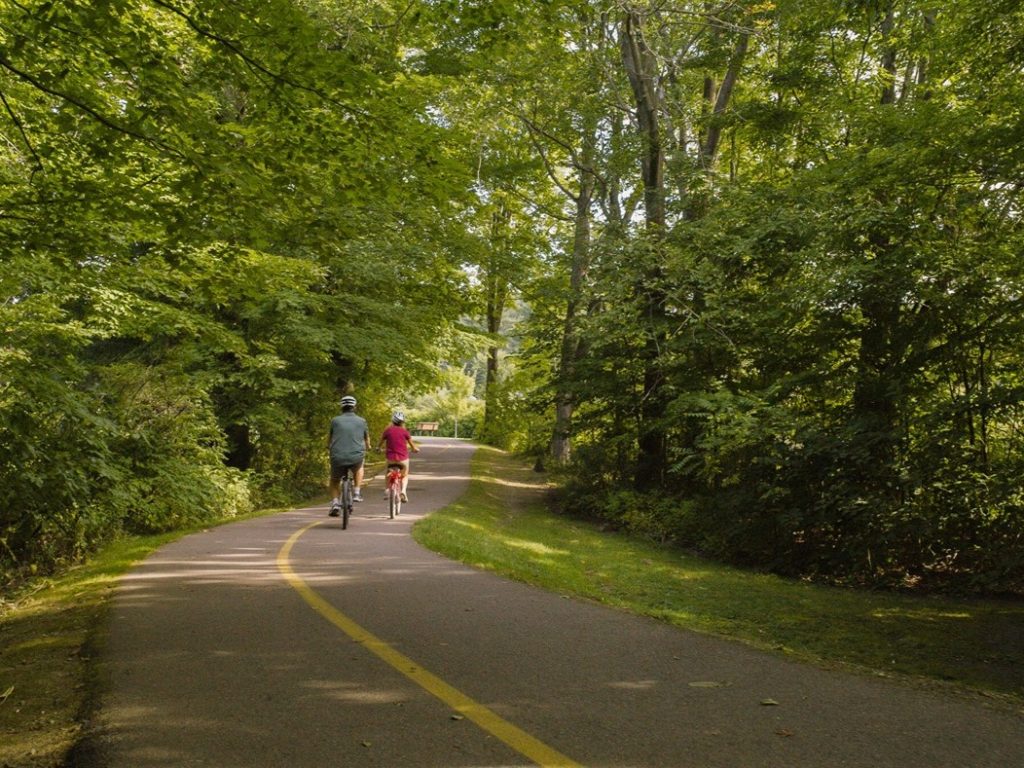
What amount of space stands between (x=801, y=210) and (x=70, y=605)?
1261 cm

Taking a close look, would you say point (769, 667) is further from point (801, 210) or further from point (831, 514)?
point (801, 210)

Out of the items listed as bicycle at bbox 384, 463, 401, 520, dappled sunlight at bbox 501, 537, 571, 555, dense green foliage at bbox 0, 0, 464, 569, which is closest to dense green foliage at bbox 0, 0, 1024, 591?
dense green foliage at bbox 0, 0, 464, 569

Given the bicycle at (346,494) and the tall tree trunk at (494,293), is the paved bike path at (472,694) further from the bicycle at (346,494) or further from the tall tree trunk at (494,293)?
the tall tree trunk at (494,293)

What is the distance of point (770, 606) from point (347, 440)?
704 cm

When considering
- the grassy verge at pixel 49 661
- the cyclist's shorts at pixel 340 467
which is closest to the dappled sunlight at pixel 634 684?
the grassy verge at pixel 49 661

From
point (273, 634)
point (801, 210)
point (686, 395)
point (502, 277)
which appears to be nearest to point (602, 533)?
point (686, 395)

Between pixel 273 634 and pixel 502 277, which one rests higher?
pixel 502 277

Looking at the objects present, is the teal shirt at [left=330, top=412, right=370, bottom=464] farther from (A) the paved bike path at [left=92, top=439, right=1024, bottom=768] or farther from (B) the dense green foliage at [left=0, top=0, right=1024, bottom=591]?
(A) the paved bike path at [left=92, top=439, right=1024, bottom=768]

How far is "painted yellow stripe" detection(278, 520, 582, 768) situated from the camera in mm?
3582

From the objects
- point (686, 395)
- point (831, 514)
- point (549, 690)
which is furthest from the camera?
point (686, 395)

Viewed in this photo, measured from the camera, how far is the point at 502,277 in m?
26.9

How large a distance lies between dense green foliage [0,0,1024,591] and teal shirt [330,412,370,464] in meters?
2.40

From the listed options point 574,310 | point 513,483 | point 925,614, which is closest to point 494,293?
point 574,310

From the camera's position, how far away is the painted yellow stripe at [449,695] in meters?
3.58
